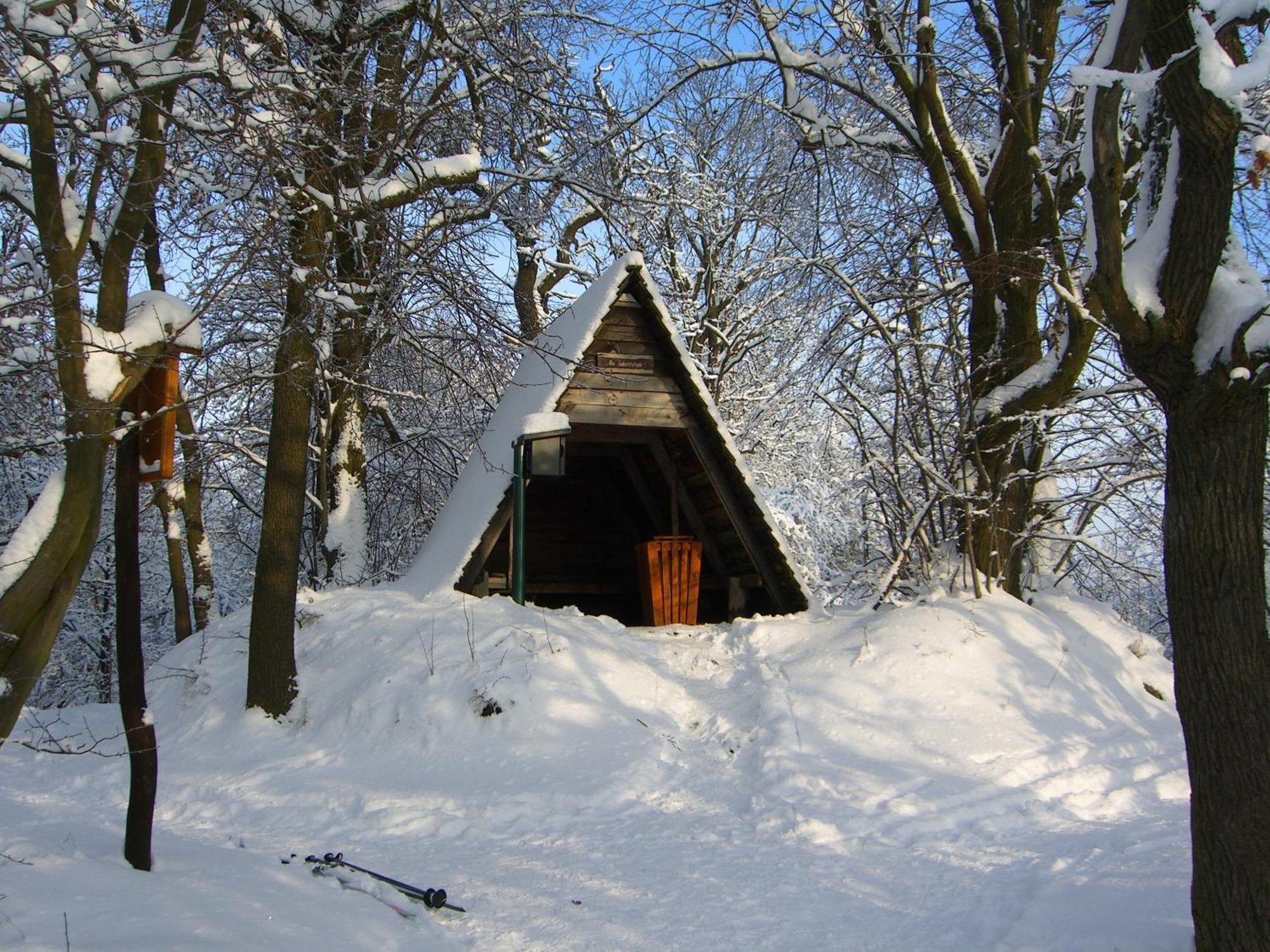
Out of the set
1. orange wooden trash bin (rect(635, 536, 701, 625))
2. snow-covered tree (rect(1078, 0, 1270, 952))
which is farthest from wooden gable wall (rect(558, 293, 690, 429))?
snow-covered tree (rect(1078, 0, 1270, 952))

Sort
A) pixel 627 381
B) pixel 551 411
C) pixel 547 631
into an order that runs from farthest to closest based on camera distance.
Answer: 1. pixel 627 381
2. pixel 551 411
3. pixel 547 631

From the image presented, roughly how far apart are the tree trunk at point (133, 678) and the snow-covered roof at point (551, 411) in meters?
4.02

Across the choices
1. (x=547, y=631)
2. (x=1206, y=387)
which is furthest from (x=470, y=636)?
(x=1206, y=387)

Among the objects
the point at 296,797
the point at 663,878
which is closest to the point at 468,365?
the point at 296,797

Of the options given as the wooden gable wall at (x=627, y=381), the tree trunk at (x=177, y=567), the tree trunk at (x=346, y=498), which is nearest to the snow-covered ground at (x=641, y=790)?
the wooden gable wall at (x=627, y=381)

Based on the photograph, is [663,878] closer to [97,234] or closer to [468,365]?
[97,234]

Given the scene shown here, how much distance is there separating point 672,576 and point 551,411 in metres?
2.35

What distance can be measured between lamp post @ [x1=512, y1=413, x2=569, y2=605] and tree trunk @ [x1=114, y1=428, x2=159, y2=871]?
4061 mm

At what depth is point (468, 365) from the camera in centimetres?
928

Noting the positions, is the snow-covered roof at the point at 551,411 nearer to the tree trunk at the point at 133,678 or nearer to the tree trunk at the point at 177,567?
the tree trunk at the point at 133,678

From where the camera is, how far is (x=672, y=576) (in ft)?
32.3

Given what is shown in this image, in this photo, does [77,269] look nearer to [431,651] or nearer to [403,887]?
[403,887]

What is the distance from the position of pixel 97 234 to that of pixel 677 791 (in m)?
4.31

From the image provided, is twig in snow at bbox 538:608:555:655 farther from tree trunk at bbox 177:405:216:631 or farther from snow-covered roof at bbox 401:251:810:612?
tree trunk at bbox 177:405:216:631
